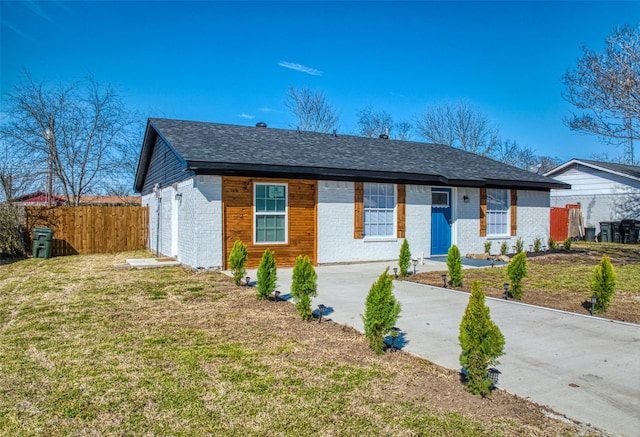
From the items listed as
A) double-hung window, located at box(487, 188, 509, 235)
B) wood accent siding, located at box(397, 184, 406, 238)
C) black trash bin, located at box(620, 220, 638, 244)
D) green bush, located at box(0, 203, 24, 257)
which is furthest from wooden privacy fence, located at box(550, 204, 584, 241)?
green bush, located at box(0, 203, 24, 257)

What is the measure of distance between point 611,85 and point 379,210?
742cm

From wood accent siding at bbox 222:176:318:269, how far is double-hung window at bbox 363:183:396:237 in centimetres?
177

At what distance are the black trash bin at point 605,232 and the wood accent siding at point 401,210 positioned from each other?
14.7m

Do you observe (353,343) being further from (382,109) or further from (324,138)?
(382,109)

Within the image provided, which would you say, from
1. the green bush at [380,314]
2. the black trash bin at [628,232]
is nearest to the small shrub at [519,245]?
the black trash bin at [628,232]

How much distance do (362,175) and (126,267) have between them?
7.12m

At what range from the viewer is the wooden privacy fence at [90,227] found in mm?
15180

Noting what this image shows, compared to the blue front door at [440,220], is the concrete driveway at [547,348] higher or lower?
lower

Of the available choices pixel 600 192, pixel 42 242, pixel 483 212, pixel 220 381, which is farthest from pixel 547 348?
pixel 600 192

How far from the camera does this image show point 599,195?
23219 millimetres

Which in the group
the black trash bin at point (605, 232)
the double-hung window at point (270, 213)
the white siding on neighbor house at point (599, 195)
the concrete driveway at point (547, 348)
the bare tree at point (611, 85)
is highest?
the bare tree at point (611, 85)

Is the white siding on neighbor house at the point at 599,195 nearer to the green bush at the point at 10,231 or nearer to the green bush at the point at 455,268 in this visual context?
the green bush at the point at 455,268

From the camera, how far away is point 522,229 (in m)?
15.9

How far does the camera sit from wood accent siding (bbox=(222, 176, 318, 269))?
36.2 feet
